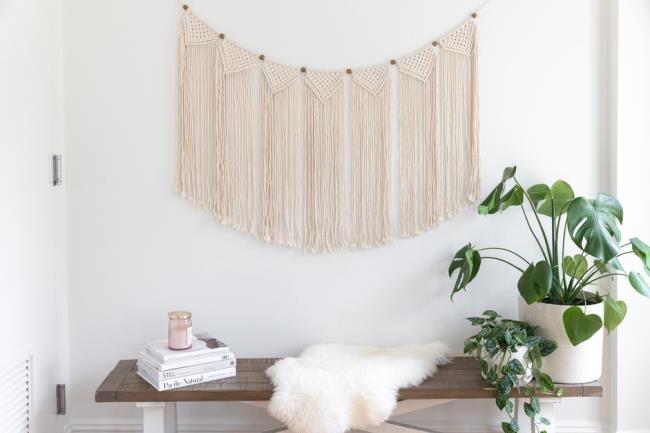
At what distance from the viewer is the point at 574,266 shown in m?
2.20

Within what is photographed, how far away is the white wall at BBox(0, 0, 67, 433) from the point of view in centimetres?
199

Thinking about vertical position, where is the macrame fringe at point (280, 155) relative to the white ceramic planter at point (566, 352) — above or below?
above

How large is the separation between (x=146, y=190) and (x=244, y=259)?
0.46m

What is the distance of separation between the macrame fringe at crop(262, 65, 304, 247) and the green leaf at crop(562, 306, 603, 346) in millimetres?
1019

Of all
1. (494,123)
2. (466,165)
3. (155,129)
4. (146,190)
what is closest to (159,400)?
(146,190)

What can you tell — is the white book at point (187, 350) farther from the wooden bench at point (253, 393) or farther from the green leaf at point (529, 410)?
the green leaf at point (529, 410)

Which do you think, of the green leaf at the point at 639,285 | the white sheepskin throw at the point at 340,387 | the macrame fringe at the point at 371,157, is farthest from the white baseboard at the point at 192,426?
the green leaf at the point at 639,285

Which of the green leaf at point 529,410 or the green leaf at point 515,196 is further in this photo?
the green leaf at point 515,196

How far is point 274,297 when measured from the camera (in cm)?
241

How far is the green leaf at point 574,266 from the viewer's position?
2.19 metres

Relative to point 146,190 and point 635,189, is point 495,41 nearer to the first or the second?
point 635,189

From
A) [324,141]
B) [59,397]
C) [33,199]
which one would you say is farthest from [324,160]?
[59,397]

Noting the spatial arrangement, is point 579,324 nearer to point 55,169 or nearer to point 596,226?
point 596,226

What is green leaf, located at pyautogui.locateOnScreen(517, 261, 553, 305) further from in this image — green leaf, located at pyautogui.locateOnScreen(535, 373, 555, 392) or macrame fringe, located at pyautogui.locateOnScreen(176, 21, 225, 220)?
macrame fringe, located at pyautogui.locateOnScreen(176, 21, 225, 220)
